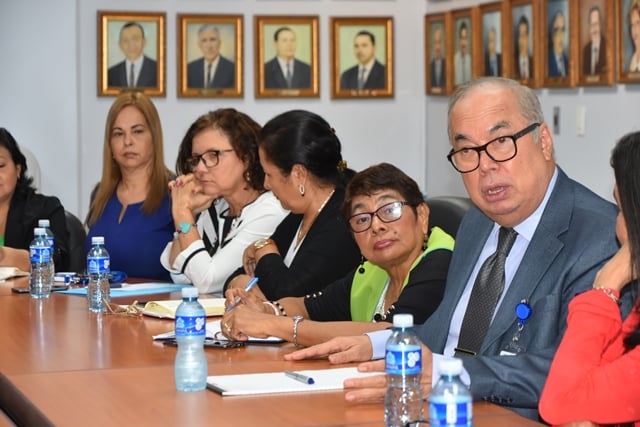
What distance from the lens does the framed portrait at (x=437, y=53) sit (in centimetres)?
799

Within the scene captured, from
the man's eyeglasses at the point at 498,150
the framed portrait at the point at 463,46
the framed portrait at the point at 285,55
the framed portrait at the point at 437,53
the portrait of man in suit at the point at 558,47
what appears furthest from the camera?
the framed portrait at the point at 285,55

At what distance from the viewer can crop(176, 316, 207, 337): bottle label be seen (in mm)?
2830

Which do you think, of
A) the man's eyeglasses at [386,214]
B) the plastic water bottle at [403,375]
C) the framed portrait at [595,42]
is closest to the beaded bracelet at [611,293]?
the plastic water bottle at [403,375]

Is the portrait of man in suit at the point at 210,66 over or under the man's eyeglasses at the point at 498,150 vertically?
over

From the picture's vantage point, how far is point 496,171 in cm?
306

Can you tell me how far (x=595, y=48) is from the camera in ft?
20.0

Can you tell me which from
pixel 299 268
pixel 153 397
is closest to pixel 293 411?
pixel 153 397

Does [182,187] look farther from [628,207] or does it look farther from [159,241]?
[628,207]

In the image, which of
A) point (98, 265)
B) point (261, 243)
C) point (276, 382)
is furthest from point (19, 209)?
point (276, 382)

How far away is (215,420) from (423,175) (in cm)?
627

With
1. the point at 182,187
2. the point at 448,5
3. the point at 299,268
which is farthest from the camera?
the point at 448,5

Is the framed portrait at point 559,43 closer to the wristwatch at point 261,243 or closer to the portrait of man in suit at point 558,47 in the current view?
the portrait of man in suit at point 558,47

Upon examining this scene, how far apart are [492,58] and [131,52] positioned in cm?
259

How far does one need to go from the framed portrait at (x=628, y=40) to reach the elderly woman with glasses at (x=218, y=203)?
200 centimetres
